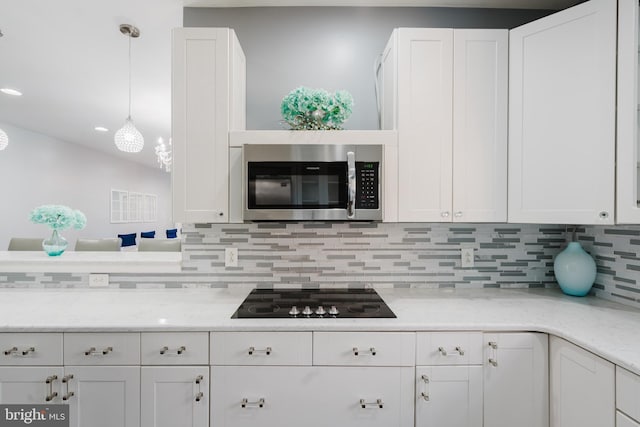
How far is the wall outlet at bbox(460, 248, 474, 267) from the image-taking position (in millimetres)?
1878

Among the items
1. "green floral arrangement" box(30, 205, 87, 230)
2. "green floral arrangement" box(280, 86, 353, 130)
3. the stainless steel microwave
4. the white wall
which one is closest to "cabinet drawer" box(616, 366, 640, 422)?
the stainless steel microwave

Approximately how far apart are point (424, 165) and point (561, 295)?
1.09 m

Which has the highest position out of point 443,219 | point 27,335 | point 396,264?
point 443,219

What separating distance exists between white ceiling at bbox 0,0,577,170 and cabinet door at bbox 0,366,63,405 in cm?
195

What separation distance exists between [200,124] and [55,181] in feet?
18.3

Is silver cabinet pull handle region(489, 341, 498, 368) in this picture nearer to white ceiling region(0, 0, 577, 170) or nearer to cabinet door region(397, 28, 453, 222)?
cabinet door region(397, 28, 453, 222)

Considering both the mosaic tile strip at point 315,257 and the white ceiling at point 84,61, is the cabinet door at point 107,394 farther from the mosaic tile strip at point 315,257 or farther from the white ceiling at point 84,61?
the white ceiling at point 84,61

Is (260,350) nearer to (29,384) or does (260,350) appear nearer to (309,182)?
(309,182)

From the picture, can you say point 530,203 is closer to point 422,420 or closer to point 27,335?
point 422,420

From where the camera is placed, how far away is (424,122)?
5.19 feet

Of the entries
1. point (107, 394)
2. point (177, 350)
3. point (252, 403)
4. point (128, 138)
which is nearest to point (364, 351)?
point (252, 403)

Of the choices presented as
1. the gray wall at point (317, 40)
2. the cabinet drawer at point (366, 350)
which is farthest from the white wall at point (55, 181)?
the cabinet drawer at point (366, 350)

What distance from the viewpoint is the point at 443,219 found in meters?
1.59

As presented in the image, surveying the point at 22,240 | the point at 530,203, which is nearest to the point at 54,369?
the point at 530,203
